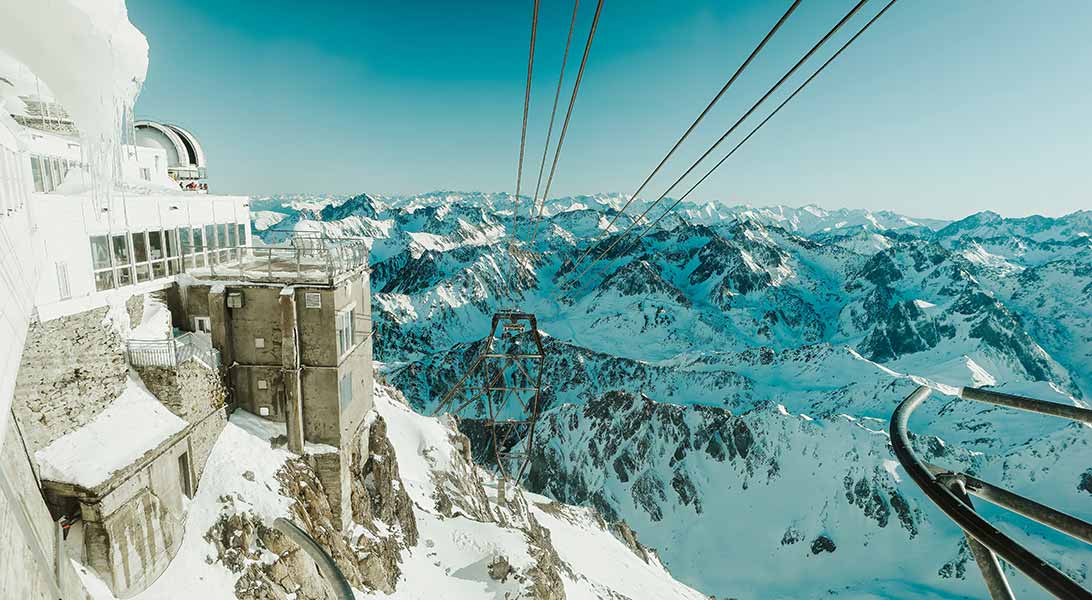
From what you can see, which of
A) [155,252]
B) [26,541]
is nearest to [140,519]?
[26,541]

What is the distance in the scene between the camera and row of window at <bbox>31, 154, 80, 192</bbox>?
57.7 feet

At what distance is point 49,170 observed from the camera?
1869cm

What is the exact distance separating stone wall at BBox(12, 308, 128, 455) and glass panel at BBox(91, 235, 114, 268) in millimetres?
1752

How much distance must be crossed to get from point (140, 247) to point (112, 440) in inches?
299

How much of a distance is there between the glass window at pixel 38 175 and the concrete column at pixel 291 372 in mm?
8634

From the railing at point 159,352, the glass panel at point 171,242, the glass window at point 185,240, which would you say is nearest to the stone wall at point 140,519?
the railing at point 159,352

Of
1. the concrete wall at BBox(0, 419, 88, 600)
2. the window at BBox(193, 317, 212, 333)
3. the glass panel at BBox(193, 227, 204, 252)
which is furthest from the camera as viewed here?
the glass panel at BBox(193, 227, 204, 252)

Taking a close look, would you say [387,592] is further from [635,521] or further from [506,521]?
[635,521]

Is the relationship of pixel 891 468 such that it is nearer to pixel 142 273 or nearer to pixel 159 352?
pixel 159 352

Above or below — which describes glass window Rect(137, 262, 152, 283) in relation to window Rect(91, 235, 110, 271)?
below

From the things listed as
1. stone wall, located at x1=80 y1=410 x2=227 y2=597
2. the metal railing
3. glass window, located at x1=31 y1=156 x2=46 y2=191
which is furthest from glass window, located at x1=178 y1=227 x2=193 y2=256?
the metal railing

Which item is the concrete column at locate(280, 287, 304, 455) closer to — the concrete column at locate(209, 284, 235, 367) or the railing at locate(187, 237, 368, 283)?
the railing at locate(187, 237, 368, 283)

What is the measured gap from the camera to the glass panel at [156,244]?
19.3 meters

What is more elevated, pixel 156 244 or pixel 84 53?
pixel 84 53
